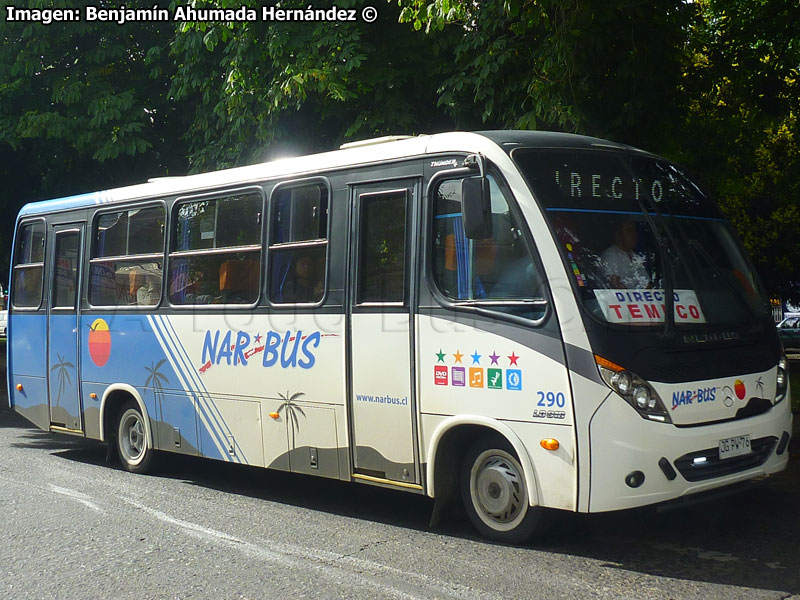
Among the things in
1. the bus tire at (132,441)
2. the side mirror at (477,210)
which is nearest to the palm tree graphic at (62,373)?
the bus tire at (132,441)

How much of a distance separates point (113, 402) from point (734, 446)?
6.69 m

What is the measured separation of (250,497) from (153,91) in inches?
→ 359

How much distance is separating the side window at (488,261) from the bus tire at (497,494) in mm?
990

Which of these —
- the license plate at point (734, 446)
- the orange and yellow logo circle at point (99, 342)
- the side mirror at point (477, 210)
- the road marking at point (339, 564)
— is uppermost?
the side mirror at point (477, 210)

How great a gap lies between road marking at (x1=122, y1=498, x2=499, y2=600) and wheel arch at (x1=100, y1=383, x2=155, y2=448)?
9.04 ft

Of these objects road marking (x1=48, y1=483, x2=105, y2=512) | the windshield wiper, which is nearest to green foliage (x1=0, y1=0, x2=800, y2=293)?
the windshield wiper

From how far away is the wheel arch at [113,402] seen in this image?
1016 centimetres

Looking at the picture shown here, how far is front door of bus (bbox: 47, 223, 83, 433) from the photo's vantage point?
1111 centimetres

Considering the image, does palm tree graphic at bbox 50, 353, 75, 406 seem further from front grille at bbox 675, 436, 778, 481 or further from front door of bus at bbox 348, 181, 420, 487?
front grille at bbox 675, 436, 778, 481

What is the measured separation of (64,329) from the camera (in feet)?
36.9

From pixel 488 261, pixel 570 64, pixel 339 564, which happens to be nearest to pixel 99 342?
pixel 339 564

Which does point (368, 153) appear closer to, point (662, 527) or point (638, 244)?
point (638, 244)

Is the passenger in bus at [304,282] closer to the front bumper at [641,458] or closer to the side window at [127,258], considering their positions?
the side window at [127,258]

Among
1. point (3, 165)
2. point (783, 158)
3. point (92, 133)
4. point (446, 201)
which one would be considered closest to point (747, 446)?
point (446, 201)
